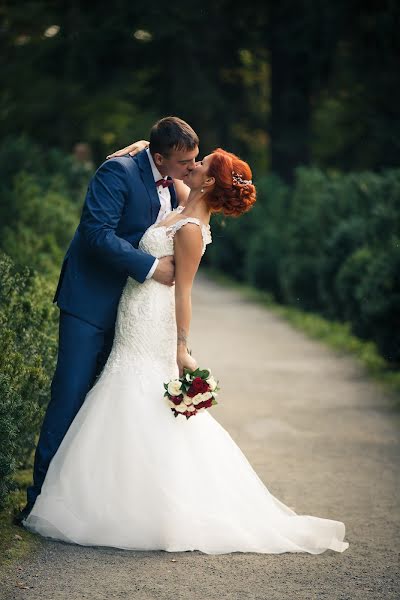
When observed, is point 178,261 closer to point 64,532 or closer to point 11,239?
point 64,532

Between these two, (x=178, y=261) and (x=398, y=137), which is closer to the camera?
(x=178, y=261)

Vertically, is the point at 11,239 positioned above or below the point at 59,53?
above

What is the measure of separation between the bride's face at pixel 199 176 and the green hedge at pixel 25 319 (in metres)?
1.22

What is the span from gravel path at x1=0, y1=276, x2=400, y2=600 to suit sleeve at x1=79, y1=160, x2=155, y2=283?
142 centimetres

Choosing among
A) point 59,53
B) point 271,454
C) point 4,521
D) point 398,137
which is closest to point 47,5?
point 59,53

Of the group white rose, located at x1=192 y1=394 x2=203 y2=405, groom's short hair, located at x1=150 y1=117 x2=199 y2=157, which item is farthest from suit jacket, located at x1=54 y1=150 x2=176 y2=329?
white rose, located at x1=192 y1=394 x2=203 y2=405

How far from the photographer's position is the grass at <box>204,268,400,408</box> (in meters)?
10.9

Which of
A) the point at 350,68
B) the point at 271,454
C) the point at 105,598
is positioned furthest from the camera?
the point at 350,68

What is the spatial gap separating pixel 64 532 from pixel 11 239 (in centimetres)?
508

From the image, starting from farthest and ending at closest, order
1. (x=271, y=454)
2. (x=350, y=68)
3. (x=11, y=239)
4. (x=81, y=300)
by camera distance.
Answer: (x=350, y=68), (x=11, y=239), (x=271, y=454), (x=81, y=300)

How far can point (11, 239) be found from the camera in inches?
394

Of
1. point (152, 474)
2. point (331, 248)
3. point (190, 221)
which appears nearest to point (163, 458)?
point (152, 474)

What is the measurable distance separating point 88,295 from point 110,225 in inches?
16.8

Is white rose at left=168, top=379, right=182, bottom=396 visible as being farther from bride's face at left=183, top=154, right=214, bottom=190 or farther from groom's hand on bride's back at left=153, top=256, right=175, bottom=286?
bride's face at left=183, top=154, right=214, bottom=190
